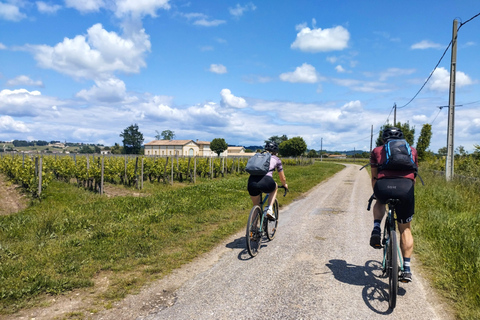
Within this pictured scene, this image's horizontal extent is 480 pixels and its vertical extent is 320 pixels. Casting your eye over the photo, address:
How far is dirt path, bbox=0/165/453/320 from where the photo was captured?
3.31 m

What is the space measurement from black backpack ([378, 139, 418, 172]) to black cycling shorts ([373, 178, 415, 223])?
0.48ft

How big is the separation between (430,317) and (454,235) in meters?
3.25

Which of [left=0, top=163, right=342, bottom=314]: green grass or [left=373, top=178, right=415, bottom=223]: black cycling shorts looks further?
[left=0, top=163, right=342, bottom=314]: green grass

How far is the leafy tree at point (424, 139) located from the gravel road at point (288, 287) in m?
32.2

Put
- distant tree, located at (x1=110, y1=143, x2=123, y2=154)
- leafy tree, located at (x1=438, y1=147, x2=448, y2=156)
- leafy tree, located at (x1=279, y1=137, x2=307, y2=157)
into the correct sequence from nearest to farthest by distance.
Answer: leafy tree, located at (x1=438, y1=147, x2=448, y2=156) < leafy tree, located at (x1=279, y1=137, x2=307, y2=157) < distant tree, located at (x1=110, y1=143, x2=123, y2=154)

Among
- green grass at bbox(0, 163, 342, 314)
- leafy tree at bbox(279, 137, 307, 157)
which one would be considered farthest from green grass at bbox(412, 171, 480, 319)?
leafy tree at bbox(279, 137, 307, 157)

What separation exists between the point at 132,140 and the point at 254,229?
134370 mm

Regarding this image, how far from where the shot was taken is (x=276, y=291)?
3846 millimetres

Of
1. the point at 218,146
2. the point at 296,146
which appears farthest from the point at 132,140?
the point at 296,146

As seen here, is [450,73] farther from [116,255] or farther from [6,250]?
[6,250]

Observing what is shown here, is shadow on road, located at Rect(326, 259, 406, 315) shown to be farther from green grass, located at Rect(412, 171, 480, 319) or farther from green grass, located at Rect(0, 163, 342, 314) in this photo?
green grass, located at Rect(0, 163, 342, 314)

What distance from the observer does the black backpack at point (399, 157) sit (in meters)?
3.56

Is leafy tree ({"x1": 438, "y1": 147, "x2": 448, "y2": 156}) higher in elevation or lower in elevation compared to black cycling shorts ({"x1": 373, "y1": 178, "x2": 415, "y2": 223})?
higher

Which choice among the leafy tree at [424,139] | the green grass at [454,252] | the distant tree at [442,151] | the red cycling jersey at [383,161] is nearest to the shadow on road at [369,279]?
the green grass at [454,252]
